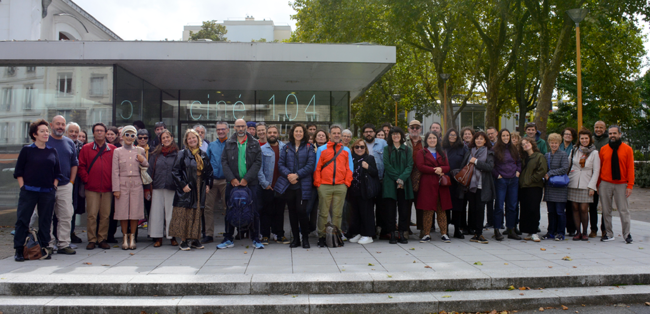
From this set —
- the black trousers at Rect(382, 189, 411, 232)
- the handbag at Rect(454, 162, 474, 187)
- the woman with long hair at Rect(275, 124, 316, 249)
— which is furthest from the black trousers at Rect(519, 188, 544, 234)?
the woman with long hair at Rect(275, 124, 316, 249)

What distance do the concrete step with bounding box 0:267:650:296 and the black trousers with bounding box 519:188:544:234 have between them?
2.31 metres

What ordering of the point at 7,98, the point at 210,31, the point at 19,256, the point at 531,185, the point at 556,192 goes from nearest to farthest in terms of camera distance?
the point at 19,256 < the point at 531,185 < the point at 556,192 < the point at 7,98 < the point at 210,31

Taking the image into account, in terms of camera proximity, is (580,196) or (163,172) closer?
(163,172)

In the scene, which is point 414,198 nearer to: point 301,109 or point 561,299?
point 561,299

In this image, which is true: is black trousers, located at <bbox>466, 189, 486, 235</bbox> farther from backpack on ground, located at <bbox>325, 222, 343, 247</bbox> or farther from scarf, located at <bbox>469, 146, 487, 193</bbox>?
backpack on ground, located at <bbox>325, 222, 343, 247</bbox>

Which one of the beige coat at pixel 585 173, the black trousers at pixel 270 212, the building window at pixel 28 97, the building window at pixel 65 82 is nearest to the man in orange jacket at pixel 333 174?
the black trousers at pixel 270 212

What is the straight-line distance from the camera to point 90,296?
4570mm

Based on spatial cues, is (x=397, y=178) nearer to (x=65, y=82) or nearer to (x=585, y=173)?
(x=585, y=173)

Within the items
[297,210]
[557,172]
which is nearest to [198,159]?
[297,210]

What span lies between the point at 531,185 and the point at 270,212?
436 centimetres

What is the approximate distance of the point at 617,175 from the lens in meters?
7.05

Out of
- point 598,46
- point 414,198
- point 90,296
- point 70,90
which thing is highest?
point 598,46

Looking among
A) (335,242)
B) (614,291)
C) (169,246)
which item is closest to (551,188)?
(614,291)

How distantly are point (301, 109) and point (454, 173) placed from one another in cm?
589
